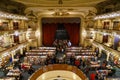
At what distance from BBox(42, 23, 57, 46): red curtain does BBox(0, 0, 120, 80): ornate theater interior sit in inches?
32.1

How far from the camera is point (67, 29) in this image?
25844 mm

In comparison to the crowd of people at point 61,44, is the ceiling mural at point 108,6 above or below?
above

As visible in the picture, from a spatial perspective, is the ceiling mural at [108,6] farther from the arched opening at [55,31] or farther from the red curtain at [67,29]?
the red curtain at [67,29]

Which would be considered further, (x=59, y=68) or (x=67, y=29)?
(x=67, y=29)

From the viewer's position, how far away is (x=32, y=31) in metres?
22.4

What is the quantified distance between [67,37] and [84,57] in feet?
35.7

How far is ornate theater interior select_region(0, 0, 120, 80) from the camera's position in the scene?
1315cm

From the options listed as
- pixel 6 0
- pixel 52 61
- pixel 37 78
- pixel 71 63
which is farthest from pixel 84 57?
pixel 6 0

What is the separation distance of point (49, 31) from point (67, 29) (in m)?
3.22

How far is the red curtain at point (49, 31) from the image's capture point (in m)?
25.7

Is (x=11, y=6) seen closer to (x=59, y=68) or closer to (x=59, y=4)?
(x=59, y=4)

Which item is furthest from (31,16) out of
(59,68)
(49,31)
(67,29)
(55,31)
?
(59,68)

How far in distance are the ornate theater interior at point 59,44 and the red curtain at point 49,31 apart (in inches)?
32.1

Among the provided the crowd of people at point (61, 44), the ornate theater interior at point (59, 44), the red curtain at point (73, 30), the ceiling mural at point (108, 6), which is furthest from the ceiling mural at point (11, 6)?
the red curtain at point (73, 30)
